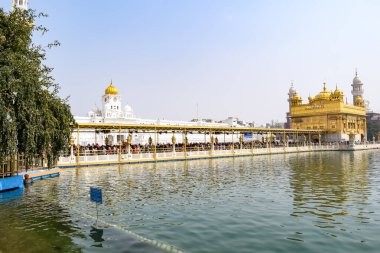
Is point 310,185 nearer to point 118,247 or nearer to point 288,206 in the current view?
point 288,206

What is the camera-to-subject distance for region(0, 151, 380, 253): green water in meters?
7.94

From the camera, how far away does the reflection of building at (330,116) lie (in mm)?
71625

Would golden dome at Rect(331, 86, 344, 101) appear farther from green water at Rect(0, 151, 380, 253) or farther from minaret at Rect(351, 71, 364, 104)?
green water at Rect(0, 151, 380, 253)

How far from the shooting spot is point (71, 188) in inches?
658

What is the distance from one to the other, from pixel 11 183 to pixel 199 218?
10.3 metres

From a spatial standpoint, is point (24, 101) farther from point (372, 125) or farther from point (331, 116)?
point (372, 125)

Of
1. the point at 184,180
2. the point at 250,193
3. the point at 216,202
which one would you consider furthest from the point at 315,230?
the point at 184,180

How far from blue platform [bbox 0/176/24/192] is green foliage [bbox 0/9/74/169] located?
2018 millimetres

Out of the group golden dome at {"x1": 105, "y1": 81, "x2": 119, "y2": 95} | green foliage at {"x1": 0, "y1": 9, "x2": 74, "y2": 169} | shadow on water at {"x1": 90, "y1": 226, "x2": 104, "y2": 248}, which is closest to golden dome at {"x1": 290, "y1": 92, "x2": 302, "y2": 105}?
golden dome at {"x1": 105, "y1": 81, "x2": 119, "y2": 95}

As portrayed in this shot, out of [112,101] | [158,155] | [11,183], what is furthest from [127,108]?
[11,183]

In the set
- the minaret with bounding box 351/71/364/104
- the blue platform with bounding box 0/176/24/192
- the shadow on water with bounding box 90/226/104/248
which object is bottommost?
the shadow on water with bounding box 90/226/104/248

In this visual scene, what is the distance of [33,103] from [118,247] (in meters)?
8.23

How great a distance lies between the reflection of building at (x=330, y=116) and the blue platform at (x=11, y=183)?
6551cm

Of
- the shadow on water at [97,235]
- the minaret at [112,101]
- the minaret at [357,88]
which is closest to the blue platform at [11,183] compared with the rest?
the shadow on water at [97,235]
